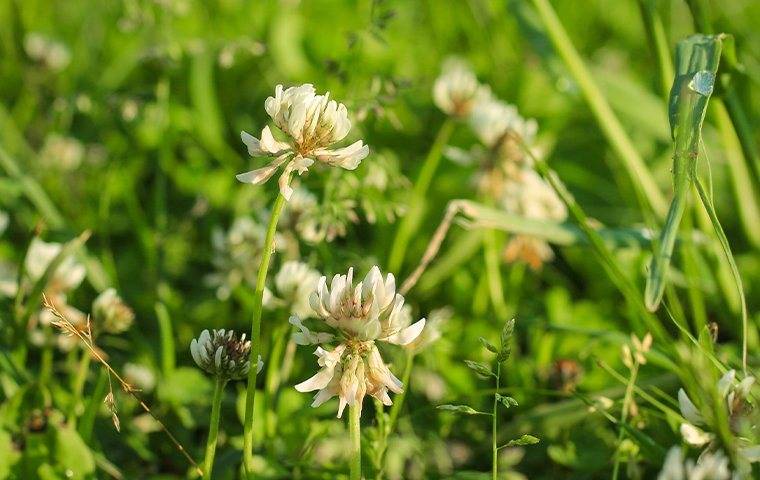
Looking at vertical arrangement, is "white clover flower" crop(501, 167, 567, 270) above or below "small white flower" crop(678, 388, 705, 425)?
below

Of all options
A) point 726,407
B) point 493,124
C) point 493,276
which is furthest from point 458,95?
point 726,407

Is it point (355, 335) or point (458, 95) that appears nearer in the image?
point (355, 335)

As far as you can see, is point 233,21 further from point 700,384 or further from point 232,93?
point 700,384

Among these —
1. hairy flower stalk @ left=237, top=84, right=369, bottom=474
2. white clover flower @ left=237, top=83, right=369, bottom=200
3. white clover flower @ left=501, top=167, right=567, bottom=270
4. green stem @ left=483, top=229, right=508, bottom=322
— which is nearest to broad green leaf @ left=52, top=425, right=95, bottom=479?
hairy flower stalk @ left=237, top=84, right=369, bottom=474

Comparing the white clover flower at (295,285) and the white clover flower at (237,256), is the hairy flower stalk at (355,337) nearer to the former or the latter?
the white clover flower at (295,285)

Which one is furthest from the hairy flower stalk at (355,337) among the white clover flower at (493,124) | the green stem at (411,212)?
the white clover flower at (493,124)

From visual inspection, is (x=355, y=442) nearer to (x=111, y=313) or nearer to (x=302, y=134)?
(x=302, y=134)

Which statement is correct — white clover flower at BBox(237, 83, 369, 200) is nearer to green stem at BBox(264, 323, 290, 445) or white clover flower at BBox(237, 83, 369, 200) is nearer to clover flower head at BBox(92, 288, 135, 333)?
green stem at BBox(264, 323, 290, 445)
